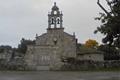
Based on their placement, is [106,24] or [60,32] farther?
[60,32]

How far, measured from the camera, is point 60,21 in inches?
2913

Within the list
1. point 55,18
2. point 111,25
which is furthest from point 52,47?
point 111,25

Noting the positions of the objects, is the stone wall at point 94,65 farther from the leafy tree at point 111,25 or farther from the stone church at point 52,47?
the leafy tree at point 111,25

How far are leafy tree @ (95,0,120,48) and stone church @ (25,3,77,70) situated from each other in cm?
4624

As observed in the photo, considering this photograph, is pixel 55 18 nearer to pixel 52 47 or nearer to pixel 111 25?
pixel 52 47

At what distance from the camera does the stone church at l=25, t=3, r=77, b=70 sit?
2655 inches

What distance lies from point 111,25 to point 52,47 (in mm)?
52855

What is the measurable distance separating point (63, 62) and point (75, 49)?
11024mm

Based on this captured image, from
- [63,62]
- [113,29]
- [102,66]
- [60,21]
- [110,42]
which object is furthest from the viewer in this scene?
[60,21]

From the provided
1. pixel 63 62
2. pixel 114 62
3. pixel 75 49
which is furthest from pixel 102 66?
pixel 75 49

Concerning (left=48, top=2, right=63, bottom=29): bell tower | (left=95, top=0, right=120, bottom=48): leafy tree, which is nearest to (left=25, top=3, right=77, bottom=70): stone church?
(left=48, top=2, right=63, bottom=29): bell tower

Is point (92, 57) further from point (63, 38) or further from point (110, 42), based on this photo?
point (110, 42)

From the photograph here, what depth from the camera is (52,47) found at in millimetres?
70312

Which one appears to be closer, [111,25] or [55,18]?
[111,25]
